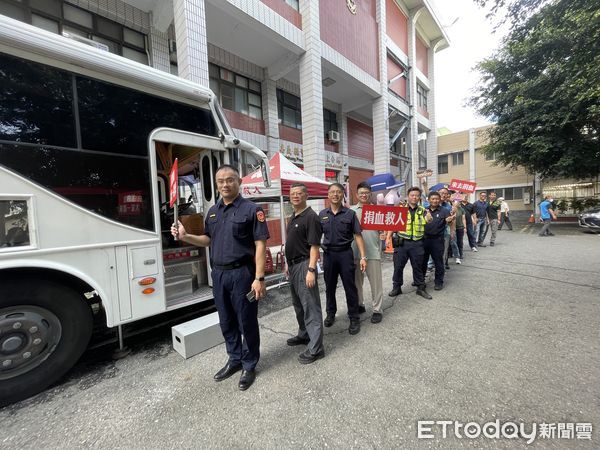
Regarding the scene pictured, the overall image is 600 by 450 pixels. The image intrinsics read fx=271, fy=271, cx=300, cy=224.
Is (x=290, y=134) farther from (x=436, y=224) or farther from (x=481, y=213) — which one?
(x=436, y=224)

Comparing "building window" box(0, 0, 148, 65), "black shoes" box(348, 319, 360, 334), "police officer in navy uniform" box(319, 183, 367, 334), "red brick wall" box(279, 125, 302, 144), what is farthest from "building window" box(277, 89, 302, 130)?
"black shoes" box(348, 319, 360, 334)

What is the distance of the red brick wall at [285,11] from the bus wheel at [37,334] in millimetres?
10432

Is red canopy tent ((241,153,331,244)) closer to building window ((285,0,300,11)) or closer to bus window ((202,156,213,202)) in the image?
bus window ((202,156,213,202))

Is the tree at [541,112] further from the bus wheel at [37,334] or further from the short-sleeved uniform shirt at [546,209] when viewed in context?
the bus wheel at [37,334]

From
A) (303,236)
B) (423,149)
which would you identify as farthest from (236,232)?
(423,149)

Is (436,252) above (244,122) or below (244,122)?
below

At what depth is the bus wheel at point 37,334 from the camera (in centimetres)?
Result: 235

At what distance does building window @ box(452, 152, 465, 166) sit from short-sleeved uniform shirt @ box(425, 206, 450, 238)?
28.4m

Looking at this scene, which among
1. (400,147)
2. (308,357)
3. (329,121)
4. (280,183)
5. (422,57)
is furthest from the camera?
(422,57)

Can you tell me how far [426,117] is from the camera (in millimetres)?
22344

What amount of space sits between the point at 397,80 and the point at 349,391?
19.8 metres

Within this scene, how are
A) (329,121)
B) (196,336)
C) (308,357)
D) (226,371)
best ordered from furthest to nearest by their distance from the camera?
1. (329,121)
2. (196,336)
3. (308,357)
4. (226,371)

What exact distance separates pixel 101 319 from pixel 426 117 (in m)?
25.0

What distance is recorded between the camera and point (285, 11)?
32.4 ft
